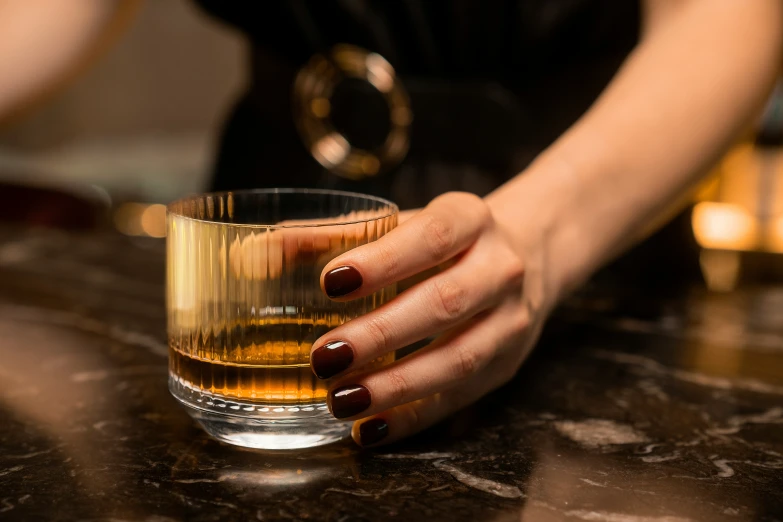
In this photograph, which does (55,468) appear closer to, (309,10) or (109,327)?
(109,327)

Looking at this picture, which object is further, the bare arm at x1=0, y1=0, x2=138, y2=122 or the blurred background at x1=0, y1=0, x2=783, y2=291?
the blurred background at x1=0, y1=0, x2=783, y2=291

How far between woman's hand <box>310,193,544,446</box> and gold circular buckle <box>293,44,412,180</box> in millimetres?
584

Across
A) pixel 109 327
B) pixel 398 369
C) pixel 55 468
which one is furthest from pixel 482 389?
pixel 109 327

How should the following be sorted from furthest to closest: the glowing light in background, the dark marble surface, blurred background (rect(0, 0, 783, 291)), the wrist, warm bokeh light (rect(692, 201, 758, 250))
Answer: blurred background (rect(0, 0, 783, 291)), the glowing light in background, warm bokeh light (rect(692, 201, 758, 250)), the wrist, the dark marble surface

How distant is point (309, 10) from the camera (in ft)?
3.56

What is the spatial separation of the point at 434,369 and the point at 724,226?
3.33 ft

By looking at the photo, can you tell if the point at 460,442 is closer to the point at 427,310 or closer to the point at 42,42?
the point at 427,310

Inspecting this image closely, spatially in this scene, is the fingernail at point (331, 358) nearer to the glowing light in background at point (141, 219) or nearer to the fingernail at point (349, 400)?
the fingernail at point (349, 400)

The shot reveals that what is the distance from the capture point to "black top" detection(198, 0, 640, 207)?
104cm

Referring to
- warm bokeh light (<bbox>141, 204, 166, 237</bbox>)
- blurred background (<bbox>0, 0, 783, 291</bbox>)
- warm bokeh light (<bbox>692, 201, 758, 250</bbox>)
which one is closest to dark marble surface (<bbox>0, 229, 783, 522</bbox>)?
warm bokeh light (<bbox>692, 201, 758, 250</bbox>)

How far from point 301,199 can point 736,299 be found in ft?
2.05

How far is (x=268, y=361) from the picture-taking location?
0.48 metres

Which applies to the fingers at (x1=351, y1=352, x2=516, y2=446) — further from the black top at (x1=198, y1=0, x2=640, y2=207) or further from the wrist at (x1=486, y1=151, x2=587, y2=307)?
the black top at (x1=198, y1=0, x2=640, y2=207)

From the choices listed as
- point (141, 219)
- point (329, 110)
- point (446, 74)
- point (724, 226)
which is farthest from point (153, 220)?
point (724, 226)
